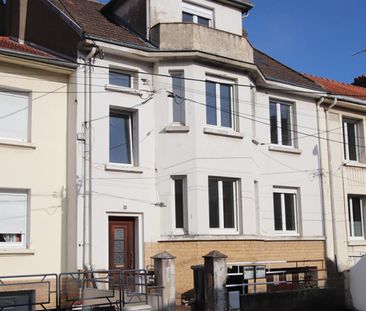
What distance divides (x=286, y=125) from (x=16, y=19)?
33.2ft

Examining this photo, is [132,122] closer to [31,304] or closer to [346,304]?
[31,304]

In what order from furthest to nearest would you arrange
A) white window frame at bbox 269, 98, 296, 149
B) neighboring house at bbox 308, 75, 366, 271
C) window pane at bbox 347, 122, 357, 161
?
window pane at bbox 347, 122, 357, 161 < neighboring house at bbox 308, 75, 366, 271 < white window frame at bbox 269, 98, 296, 149

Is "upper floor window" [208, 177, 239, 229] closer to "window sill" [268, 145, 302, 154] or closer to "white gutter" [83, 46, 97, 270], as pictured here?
"window sill" [268, 145, 302, 154]

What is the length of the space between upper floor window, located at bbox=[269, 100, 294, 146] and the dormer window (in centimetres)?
373

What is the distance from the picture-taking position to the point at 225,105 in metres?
18.3

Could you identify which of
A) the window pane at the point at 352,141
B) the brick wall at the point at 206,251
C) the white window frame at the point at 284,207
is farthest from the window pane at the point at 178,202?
the window pane at the point at 352,141

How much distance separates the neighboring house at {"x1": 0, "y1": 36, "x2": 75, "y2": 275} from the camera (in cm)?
1529

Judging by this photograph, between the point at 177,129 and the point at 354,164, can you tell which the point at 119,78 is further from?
the point at 354,164

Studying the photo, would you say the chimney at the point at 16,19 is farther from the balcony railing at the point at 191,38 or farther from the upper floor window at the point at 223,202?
the upper floor window at the point at 223,202

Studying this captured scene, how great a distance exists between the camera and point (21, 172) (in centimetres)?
1548

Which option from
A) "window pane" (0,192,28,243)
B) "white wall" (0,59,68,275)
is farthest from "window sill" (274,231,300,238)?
"window pane" (0,192,28,243)

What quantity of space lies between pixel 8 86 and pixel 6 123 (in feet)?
3.34

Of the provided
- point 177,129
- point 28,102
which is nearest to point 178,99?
point 177,129

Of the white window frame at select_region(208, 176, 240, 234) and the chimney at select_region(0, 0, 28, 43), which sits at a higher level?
the chimney at select_region(0, 0, 28, 43)
